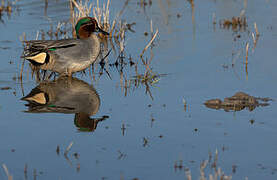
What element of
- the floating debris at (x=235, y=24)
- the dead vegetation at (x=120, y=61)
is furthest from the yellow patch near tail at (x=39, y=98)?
the floating debris at (x=235, y=24)

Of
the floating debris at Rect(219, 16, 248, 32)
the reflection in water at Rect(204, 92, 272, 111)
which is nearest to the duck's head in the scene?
the reflection in water at Rect(204, 92, 272, 111)

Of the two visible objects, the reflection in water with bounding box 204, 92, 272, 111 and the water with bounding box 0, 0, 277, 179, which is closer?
the water with bounding box 0, 0, 277, 179

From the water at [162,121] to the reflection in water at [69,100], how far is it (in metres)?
0.09

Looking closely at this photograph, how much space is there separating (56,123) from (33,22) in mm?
6081

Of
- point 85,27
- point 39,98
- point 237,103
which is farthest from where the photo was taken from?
point 85,27

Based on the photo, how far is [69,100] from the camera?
771 centimetres

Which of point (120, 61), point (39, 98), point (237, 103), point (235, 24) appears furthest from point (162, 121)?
point (235, 24)

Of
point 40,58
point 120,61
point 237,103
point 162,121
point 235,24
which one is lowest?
point 162,121

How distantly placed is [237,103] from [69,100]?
7.68ft

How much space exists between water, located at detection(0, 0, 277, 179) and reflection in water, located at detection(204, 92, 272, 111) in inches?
5.0

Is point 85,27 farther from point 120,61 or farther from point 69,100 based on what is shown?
point 69,100

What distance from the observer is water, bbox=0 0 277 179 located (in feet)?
18.4

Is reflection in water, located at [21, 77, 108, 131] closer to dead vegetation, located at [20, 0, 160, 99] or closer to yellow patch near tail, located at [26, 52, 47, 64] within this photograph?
yellow patch near tail, located at [26, 52, 47, 64]

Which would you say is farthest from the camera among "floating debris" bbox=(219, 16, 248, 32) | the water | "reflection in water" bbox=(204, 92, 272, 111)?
"floating debris" bbox=(219, 16, 248, 32)
